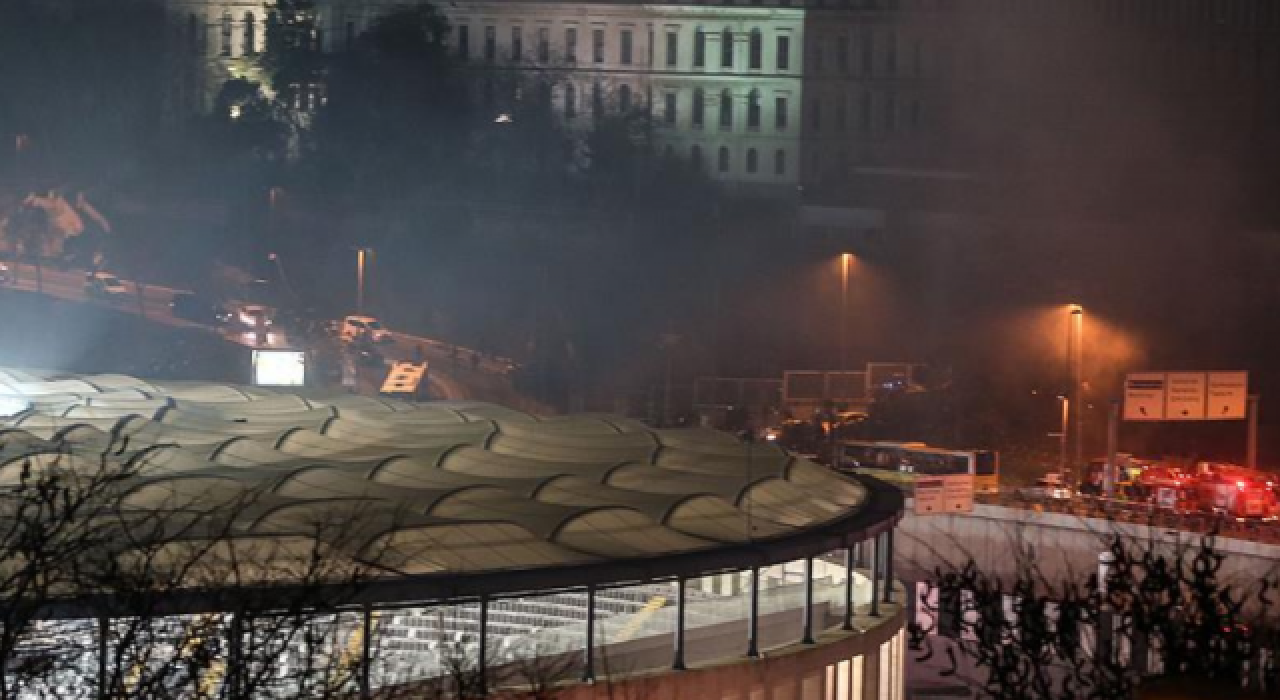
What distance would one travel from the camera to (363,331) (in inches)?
3049

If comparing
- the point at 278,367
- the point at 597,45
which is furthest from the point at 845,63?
the point at 278,367

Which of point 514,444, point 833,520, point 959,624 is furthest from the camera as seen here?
point 514,444

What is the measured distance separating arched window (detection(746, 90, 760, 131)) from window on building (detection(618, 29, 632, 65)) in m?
5.71

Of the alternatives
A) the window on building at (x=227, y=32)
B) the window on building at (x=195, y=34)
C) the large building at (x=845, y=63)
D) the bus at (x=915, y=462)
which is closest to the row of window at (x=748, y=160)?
the large building at (x=845, y=63)

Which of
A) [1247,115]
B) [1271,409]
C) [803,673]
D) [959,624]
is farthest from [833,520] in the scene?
[1247,115]

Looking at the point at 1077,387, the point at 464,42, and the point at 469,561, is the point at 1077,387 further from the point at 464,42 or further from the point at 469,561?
the point at 464,42

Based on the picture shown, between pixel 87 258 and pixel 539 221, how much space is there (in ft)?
59.6

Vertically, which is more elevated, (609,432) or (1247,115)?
(1247,115)

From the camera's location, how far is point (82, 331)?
79.3 meters

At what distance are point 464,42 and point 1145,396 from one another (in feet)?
214

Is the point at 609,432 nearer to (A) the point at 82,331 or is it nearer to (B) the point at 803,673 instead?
(B) the point at 803,673

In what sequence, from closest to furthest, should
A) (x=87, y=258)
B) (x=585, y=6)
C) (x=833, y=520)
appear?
(x=833, y=520) < (x=87, y=258) < (x=585, y=6)

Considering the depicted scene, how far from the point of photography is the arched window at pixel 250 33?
4668 inches

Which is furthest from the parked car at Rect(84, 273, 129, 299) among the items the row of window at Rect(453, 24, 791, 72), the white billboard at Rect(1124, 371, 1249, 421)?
the row of window at Rect(453, 24, 791, 72)
